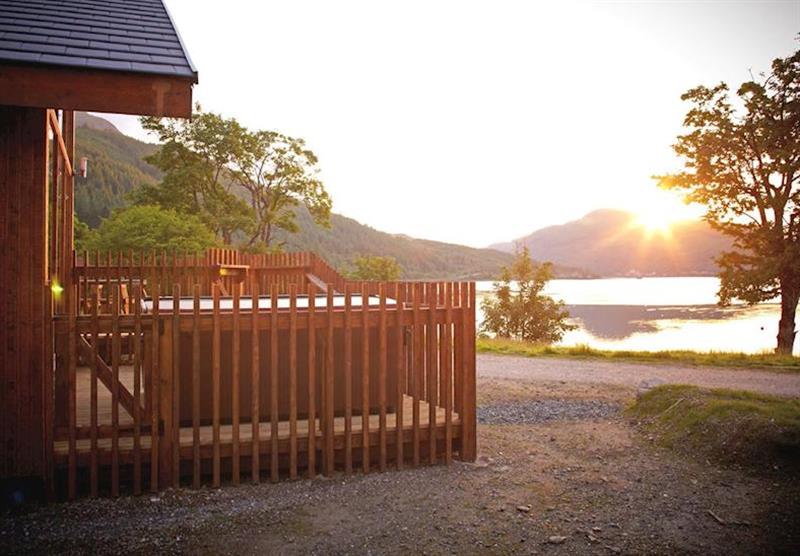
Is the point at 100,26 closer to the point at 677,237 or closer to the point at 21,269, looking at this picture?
the point at 21,269

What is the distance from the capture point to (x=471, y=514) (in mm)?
4648

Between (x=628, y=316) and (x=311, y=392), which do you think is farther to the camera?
(x=628, y=316)

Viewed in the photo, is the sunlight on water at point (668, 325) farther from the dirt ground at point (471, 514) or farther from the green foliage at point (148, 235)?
the dirt ground at point (471, 514)

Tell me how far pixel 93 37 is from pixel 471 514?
5640mm

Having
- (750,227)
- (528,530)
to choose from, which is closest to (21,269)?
(528,530)

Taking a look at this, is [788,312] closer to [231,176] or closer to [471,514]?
[471,514]

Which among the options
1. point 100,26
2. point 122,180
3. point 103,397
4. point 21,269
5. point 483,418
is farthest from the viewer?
point 122,180

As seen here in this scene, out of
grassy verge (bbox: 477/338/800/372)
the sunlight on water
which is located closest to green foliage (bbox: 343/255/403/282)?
the sunlight on water

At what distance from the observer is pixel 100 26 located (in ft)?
19.1

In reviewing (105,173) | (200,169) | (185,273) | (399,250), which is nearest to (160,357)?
(185,273)

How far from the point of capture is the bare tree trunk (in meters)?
21.5

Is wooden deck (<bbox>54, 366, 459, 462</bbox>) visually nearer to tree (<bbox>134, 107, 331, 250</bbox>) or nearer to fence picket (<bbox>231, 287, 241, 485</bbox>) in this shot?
fence picket (<bbox>231, 287, 241, 485</bbox>)

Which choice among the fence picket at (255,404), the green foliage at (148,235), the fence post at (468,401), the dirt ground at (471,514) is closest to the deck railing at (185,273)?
the fence picket at (255,404)

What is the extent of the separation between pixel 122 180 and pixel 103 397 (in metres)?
92.8
